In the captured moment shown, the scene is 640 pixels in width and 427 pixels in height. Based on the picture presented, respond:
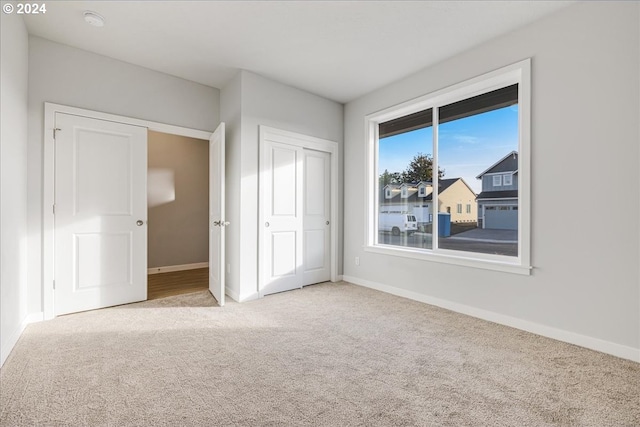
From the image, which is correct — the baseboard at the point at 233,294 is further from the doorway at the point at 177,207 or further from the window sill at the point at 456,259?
the window sill at the point at 456,259

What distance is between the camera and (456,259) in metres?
3.16

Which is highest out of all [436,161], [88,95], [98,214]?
[88,95]

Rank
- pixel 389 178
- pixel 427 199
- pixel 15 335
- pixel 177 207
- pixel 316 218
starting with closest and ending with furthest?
pixel 15 335
pixel 427 199
pixel 389 178
pixel 316 218
pixel 177 207

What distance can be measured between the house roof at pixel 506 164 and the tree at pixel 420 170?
556 millimetres

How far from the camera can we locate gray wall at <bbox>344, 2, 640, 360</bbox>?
2.15m

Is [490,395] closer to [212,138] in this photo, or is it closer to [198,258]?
[212,138]

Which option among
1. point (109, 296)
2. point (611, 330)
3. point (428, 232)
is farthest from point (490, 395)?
point (109, 296)

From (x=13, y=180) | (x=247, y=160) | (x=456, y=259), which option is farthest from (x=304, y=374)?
(x=13, y=180)

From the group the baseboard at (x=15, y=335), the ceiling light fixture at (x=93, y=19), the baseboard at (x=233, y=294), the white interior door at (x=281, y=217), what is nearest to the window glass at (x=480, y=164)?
the white interior door at (x=281, y=217)

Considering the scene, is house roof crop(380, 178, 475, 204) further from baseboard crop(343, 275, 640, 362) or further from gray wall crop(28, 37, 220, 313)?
gray wall crop(28, 37, 220, 313)

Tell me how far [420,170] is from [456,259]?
1.20m

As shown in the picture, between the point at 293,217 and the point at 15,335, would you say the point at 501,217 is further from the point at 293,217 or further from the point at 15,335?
the point at 15,335

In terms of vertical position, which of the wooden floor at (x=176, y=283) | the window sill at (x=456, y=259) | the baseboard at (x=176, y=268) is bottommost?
the wooden floor at (x=176, y=283)

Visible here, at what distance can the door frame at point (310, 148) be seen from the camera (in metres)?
3.65
